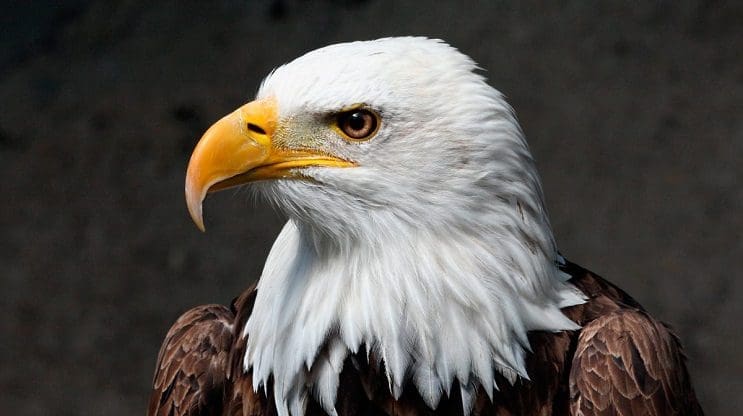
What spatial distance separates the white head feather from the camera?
2543 mm

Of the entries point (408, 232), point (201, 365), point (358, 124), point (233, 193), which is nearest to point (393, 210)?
point (408, 232)

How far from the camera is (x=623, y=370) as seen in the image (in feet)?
9.18

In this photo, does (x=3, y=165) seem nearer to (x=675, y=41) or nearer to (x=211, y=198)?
(x=211, y=198)

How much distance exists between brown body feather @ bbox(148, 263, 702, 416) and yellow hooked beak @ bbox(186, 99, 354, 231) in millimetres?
487

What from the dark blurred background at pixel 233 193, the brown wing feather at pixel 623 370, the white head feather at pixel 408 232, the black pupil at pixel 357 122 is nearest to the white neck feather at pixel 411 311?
the white head feather at pixel 408 232

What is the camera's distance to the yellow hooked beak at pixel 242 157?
2.52 metres

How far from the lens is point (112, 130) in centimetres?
621

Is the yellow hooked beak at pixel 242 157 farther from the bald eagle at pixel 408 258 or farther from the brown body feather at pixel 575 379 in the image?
the brown body feather at pixel 575 379

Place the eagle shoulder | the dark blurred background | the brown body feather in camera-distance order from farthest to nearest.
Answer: the dark blurred background < the eagle shoulder < the brown body feather

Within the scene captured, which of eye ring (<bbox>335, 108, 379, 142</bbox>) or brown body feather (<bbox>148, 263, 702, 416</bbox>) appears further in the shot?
brown body feather (<bbox>148, 263, 702, 416</bbox>)

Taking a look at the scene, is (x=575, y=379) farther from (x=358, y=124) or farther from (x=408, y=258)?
(x=358, y=124)

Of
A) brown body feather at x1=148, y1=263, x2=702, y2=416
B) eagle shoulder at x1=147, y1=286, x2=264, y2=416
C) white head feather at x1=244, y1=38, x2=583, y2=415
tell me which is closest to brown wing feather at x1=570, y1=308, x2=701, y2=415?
brown body feather at x1=148, y1=263, x2=702, y2=416

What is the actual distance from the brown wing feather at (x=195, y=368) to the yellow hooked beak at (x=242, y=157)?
724 mm

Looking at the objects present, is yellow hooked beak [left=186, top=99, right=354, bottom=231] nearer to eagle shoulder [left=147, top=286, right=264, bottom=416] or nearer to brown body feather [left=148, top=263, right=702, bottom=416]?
brown body feather [left=148, top=263, right=702, bottom=416]
